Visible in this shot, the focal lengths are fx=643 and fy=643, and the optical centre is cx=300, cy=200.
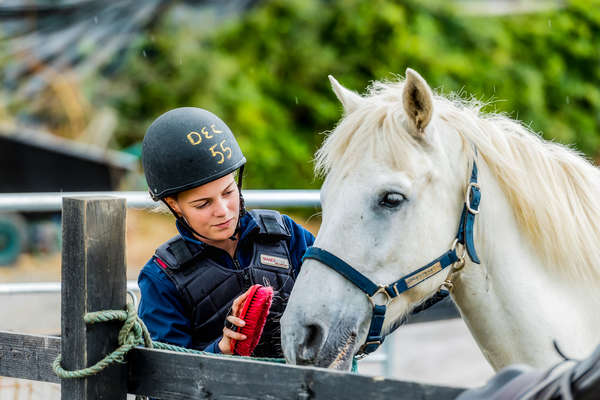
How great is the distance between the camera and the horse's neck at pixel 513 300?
5.93 feet

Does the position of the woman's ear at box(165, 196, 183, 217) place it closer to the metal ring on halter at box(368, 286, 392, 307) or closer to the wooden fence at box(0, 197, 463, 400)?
the wooden fence at box(0, 197, 463, 400)

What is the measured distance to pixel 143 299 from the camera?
2.00 metres

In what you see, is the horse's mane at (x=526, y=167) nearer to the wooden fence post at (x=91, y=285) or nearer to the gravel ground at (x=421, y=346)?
the wooden fence post at (x=91, y=285)

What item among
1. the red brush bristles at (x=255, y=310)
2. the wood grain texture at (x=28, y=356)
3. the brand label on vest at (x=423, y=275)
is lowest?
the wood grain texture at (x=28, y=356)

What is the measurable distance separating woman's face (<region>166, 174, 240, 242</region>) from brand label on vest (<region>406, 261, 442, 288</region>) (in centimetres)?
60

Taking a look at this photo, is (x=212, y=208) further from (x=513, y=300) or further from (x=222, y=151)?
(x=513, y=300)

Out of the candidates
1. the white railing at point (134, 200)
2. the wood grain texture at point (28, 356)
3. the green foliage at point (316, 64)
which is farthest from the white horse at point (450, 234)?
the green foliage at point (316, 64)

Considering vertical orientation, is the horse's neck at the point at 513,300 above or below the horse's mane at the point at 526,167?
below

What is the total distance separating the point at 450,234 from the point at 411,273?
164mm

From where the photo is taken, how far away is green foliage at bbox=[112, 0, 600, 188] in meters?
10.5

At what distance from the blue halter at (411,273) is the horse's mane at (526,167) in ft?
0.40

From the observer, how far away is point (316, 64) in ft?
36.2

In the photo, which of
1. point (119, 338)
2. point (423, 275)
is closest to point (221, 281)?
point (119, 338)

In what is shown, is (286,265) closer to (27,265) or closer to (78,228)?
(78,228)
